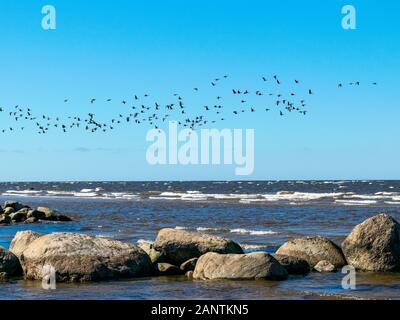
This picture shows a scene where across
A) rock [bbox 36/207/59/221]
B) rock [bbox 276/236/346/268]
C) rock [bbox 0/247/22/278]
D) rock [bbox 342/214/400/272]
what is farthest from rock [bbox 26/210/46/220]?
rock [bbox 342/214/400/272]

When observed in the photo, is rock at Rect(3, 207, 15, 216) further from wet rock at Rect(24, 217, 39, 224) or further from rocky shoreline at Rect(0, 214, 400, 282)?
rocky shoreline at Rect(0, 214, 400, 282)

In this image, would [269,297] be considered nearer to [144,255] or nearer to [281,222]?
[144,255]

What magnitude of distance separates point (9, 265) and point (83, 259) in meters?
1.99

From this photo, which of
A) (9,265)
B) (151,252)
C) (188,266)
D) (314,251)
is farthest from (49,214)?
(314,251)

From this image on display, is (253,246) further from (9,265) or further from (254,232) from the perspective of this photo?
(9,265)

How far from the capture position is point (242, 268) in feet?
45.2

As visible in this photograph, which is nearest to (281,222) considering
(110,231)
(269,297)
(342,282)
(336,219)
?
(336,219)

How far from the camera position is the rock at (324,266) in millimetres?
15305

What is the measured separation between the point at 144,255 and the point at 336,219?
21.5 metres

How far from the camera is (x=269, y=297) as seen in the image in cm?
1178

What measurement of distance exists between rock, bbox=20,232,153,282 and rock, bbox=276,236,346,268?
413cm

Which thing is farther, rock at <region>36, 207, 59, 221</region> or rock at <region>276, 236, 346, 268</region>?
rock at <region>36, 207, 59, 221</region>

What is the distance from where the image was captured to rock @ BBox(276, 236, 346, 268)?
16.1 metres
